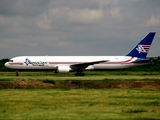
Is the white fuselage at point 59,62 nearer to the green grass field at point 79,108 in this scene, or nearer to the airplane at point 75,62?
the airplane at point 75,62

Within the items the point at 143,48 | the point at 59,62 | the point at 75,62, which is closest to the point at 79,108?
the point at 59,62

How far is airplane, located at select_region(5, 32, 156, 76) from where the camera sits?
51.5 meters

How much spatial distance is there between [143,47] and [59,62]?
44.2 feet

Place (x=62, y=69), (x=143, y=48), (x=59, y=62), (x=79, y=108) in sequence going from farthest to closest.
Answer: (x=143, y=48)
(x=59, y=62)
(x=62, y=69)
(x=79, y=108)

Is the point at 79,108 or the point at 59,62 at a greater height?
the point at 59,62

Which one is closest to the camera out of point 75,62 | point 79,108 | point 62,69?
point 79,108

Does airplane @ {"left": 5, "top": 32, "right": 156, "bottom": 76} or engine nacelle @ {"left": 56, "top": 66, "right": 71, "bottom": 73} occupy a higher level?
airplane @ {"left": 5, "top": 32, "right": 156, "bottom": 76}

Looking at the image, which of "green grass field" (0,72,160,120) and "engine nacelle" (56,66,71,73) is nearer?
"green grass field" (0,72,160,120)

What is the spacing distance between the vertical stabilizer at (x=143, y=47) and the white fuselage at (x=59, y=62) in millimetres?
1655

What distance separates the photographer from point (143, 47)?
187ft

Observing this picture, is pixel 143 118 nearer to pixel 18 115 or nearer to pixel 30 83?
pixel 18 115

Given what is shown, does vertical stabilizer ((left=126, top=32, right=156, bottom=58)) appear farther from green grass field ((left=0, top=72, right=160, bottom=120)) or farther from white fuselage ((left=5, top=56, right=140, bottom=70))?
green grass field ((left=0, top=72, right=160, bottom=120))

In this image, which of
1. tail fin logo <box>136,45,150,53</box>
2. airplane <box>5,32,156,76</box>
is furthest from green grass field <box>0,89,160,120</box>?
tail fin logo <box>136,45,150,53</box>

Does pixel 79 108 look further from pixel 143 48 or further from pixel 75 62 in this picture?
pixel 143 48
